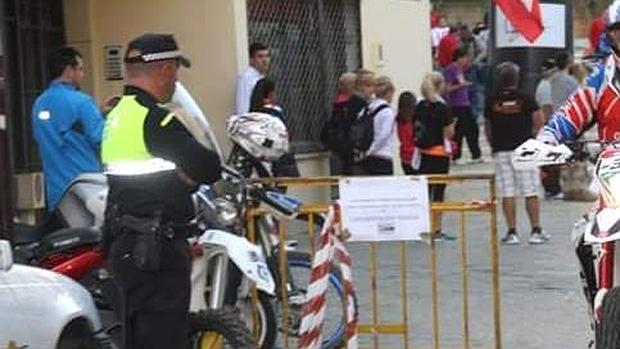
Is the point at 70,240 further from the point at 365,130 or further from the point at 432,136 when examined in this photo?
the point at 432,136

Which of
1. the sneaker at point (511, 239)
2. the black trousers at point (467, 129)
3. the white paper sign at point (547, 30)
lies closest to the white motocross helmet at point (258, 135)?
the sneaker at point (511, 239)

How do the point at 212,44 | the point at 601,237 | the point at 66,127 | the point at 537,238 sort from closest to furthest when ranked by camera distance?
the point at 601,237 → the point at 66,127 → the point at 537,238 → the point at 212,44

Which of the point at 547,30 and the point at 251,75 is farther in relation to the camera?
the point at 547,30

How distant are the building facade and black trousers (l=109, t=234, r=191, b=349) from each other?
4299mm

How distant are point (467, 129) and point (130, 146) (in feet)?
49.9

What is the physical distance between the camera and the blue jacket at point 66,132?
9.35m

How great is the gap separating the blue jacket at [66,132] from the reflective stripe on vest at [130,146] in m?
3.28

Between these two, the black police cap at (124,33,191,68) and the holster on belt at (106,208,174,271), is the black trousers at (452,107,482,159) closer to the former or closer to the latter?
the black police cap at (124,33,191,68)

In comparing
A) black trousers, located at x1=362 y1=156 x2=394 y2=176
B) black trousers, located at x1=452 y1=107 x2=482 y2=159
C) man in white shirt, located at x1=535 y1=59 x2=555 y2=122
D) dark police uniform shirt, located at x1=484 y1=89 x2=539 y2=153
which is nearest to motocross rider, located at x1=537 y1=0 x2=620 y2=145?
dark police uniform shirt, located at x1=484 y1=89 x2=539 y2=153

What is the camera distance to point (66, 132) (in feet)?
30.9

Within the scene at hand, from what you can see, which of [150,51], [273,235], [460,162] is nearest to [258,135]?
[273,235]

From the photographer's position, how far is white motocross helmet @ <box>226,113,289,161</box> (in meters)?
7.95

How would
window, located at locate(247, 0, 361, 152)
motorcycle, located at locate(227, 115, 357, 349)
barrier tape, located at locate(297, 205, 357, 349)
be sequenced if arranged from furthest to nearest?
1. window, located at locate(247, 0, 361, 152)
2. motorcycle, located at locate(227, 115, 357, 349)
3. barrier tape, located at locate(297, 205, 357, 349)

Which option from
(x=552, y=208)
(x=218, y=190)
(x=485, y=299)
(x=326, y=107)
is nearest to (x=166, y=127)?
(x=218, y=190)
